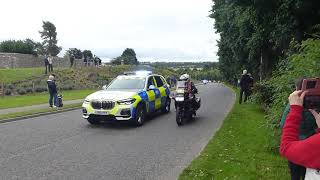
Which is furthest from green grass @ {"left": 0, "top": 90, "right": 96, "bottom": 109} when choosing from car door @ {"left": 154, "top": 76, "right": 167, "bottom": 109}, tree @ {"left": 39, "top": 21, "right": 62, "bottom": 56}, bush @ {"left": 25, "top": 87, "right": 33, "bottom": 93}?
tree @ {"left": 39, "top": 21, "right": 62, "bottom": 56}

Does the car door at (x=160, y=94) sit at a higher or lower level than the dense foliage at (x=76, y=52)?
lower

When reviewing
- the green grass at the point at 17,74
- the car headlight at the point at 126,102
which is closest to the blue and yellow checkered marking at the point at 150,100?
the car headlight at the point at 126,102

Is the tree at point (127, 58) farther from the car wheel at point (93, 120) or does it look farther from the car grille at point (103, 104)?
the car grille at point (103, 104)

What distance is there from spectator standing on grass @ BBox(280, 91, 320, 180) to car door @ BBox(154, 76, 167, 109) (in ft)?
46.3

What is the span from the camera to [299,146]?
10.1 feet

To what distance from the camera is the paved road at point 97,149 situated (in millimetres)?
8164

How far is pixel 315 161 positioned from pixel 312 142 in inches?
4.9

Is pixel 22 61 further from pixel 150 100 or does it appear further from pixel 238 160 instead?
pixel 238 160

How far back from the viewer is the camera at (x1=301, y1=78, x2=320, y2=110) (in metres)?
3.27

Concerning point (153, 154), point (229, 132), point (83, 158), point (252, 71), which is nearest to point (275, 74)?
point (229, 132)

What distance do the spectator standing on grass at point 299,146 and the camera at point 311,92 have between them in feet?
0.13

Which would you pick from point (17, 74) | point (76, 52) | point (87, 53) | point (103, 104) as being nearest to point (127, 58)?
point (76, 52)

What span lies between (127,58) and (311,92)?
282 feet

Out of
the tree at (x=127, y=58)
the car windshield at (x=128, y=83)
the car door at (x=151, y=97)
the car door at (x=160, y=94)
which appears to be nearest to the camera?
the car door at (x=151, y=97)
